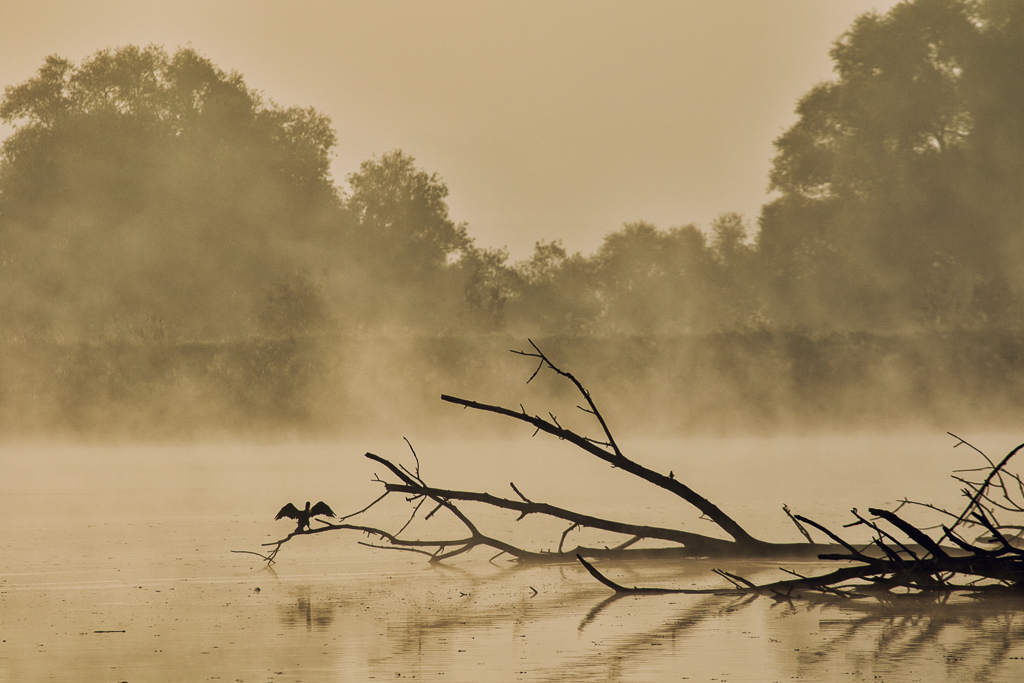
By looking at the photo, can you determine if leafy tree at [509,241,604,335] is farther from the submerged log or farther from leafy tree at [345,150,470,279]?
the submerged log

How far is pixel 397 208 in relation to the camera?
146ft

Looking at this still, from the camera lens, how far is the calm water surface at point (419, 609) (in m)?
3.57

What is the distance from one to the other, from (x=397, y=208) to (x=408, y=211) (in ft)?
1.93

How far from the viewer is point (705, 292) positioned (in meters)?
46.5

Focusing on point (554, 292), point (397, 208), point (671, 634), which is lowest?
point (671, 634)

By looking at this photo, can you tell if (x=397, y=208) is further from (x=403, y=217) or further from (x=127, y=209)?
(x=127, y=209)

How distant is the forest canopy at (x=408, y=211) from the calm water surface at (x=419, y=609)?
2117 centimetres

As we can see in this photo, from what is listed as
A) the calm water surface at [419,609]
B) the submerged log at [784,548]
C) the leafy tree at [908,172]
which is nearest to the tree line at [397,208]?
the leafy tree at [908,172]

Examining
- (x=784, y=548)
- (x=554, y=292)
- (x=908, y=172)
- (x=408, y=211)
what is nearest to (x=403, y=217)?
(x=408, y=211)

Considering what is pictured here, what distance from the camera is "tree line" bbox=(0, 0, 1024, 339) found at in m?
35.7

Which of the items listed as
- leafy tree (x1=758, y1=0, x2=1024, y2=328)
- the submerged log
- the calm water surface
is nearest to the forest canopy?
leafy tree (x1=758, y1=0, x2=1024, y2=328)

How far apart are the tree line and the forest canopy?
70 mm

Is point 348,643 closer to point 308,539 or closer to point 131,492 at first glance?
point 308,539

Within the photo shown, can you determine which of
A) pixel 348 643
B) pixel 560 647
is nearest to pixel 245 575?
pixel 348 643
